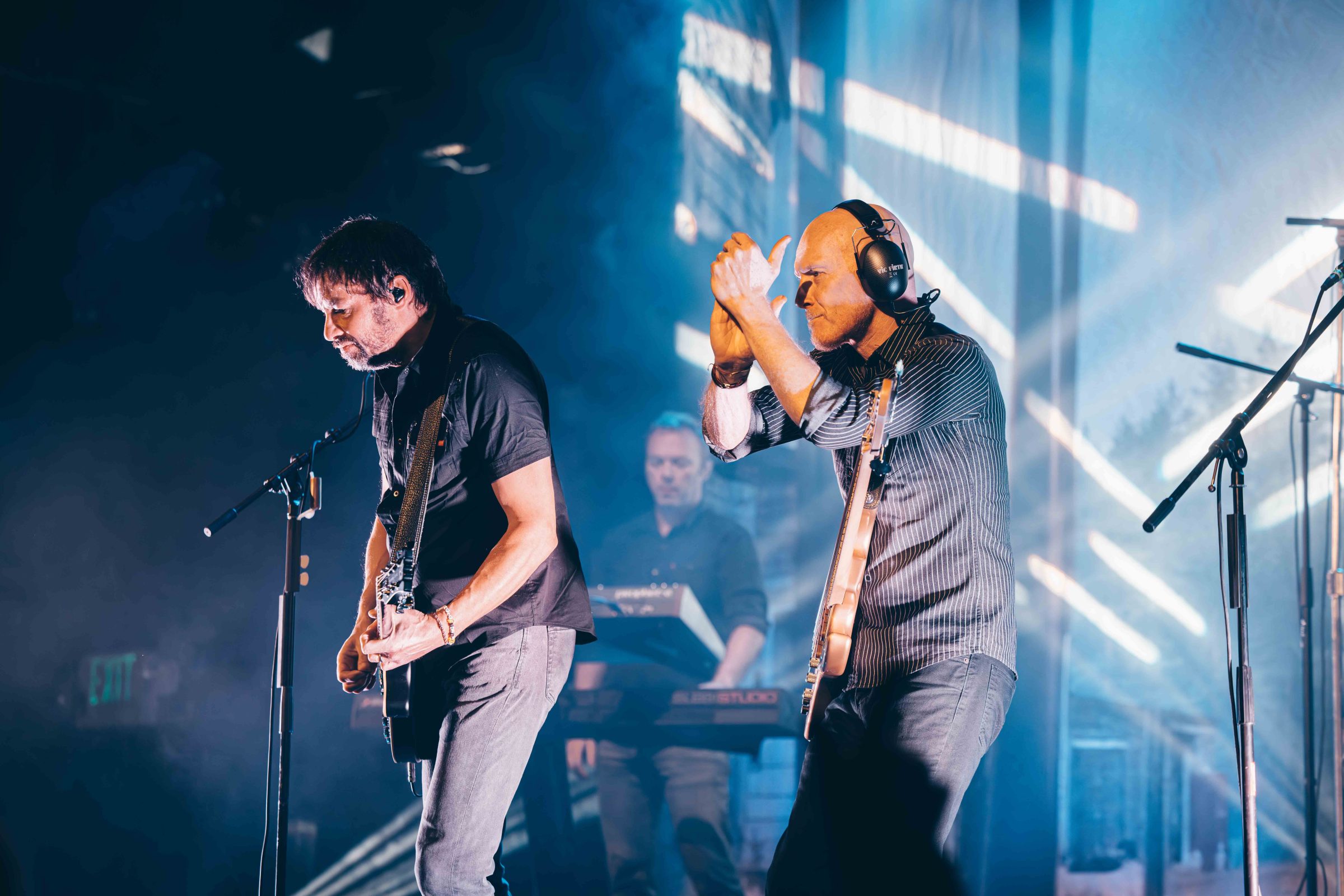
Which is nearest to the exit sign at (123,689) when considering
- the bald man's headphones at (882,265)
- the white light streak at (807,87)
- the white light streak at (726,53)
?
the bald man's headphones at (882,265)

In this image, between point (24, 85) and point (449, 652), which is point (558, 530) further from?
point (24, 85)

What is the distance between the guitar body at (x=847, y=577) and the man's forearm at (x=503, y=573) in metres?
0.57

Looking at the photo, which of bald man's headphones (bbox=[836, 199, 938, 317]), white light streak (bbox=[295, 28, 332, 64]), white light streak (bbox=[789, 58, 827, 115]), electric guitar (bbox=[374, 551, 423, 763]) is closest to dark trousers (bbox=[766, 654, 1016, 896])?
bald man's headphones (bbox=[836, 199, 938, 317])

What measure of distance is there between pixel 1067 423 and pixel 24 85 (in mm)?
4420

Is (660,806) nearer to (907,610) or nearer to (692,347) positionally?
(692,347)

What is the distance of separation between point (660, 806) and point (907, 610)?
8.85 ft

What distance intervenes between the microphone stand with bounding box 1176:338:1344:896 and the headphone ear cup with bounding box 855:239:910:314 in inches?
86.2

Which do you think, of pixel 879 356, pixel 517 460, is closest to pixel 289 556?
pixel 517 460

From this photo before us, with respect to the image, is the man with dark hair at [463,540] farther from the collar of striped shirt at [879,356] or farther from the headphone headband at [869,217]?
the headphone headband at [869,217]

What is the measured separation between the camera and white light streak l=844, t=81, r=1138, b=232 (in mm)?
4148

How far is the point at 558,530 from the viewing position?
79.7 inches

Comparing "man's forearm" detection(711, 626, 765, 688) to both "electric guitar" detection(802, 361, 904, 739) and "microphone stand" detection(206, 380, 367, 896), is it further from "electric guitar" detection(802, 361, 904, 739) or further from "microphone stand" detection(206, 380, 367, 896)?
"electric guitar" detection(802, 361, 904, 739)

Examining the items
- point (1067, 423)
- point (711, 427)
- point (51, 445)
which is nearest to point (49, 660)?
point (51, 445)

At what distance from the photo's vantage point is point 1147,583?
403 cm
